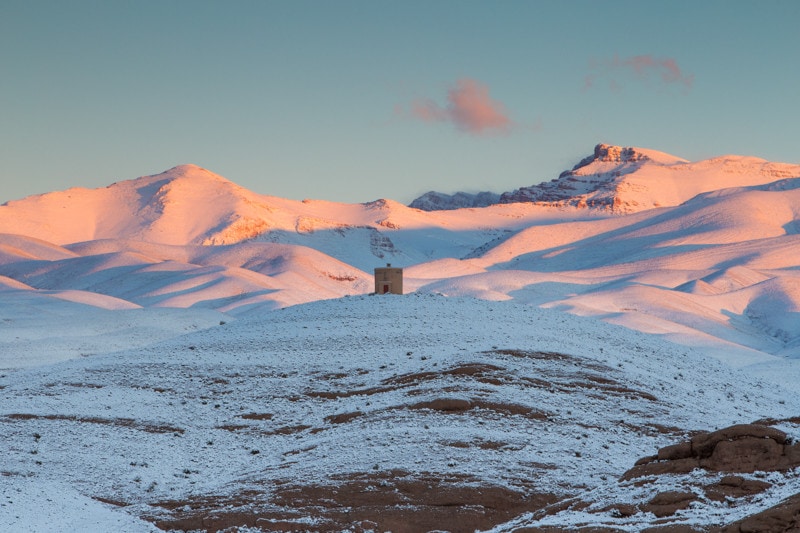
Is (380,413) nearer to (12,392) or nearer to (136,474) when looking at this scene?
(136,474)

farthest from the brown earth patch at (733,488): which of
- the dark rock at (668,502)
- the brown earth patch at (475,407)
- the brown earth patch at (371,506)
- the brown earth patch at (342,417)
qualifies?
the brown earth patch at (342,417)

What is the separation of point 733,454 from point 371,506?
23.7 ft

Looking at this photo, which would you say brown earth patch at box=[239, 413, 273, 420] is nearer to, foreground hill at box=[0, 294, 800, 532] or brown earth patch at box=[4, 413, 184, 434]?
foreground hill at box=[0, 294, 800, 532]

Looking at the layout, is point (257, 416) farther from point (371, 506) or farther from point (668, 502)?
point (668, 502)

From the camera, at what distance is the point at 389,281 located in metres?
49.7

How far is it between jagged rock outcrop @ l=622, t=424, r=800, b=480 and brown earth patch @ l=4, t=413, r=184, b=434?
15538 mm

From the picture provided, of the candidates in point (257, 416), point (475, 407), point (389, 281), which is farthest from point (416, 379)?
point (389, 281)

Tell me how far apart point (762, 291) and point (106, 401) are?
93592mm

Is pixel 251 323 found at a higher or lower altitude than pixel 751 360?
higher

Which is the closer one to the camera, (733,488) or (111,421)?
(733,488)

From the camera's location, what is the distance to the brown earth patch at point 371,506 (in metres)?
19.5

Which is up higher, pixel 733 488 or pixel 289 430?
pixel 733 488

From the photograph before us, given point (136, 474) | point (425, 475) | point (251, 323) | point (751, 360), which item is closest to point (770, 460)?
point (425, 475)

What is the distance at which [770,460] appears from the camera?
17953mm
